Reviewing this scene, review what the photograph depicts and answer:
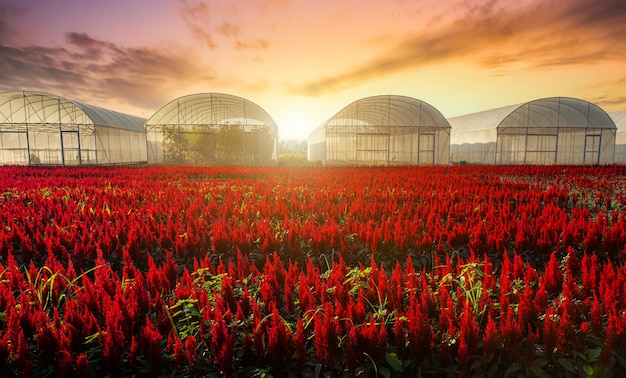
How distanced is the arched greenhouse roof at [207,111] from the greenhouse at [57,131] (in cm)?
422

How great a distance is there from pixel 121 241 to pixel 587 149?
3280 centimetres

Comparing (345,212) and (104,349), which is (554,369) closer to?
(104,349)

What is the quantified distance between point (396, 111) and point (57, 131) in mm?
26214

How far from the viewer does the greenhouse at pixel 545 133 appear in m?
24.2

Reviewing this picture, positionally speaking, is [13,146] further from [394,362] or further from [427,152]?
[394,362]

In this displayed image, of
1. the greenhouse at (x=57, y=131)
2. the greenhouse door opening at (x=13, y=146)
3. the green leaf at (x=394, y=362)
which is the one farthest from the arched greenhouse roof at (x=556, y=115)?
the greenhouse door opening at (x=13, y=146)

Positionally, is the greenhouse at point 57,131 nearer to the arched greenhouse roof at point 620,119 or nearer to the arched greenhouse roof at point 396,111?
the arched greenhouse roof at point 396,111

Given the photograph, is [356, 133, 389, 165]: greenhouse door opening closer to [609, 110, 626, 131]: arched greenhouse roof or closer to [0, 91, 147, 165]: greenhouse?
[609, 110, 626, 131]: arched greenhouse roof

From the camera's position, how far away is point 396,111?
2795 centimetres

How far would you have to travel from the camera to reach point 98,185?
10.5m

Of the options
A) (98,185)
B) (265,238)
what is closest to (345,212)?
(265,238)

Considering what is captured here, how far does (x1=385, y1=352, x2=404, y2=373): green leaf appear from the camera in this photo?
6.91ft

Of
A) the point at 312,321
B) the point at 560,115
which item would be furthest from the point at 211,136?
the point at 312,321

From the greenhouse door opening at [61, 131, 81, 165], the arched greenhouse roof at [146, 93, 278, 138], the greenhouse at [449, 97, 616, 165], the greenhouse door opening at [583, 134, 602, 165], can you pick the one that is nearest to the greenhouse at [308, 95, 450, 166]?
the greenhouse at [449, 97, 616, 165]
